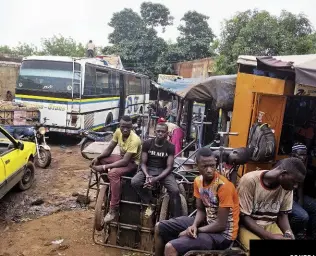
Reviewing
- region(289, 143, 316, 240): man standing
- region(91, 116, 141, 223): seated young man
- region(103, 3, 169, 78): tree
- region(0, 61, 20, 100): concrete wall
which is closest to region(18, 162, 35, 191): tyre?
region(91, 116, 141, 223): seated young man

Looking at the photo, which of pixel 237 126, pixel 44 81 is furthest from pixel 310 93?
pixel 44 81

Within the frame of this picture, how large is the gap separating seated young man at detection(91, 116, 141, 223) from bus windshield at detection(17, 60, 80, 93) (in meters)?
5.98

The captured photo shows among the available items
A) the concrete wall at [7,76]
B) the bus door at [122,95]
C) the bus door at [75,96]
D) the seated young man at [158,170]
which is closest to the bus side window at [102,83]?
the bus door at [75,96]

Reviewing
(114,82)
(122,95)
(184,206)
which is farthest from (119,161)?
(122,95)

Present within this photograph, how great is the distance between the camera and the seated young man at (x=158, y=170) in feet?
14.2

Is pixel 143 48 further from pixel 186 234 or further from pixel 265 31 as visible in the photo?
pixel 186 234

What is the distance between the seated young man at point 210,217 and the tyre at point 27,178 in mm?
4413

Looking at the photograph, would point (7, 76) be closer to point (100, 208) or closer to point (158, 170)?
point (100, 208)

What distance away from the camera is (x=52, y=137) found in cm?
1208

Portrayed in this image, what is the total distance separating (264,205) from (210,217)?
0.53 meters

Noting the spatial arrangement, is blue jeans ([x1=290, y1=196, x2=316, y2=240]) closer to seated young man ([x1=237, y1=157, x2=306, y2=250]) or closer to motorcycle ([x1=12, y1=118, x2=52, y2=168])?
seated young man ([x1=237, y1=157, x2=306, y2=250])

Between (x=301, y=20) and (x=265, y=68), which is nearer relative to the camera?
(x=265, y=68)

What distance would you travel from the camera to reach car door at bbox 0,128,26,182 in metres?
5.69

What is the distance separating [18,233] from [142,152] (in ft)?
7.39
